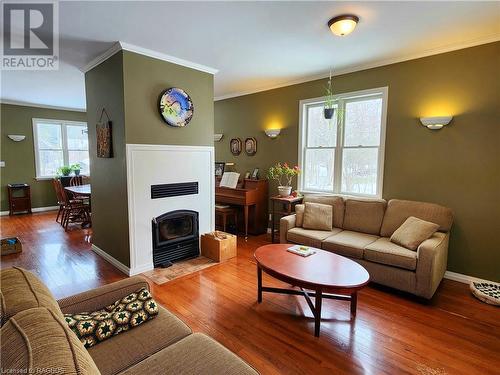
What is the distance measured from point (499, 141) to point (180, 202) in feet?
12.1

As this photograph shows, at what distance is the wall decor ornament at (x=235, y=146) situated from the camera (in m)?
5.41

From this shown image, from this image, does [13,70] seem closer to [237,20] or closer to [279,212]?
[237,20]

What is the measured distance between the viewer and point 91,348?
1.32 metres

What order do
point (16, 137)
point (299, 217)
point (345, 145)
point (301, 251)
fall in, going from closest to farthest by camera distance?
point (301, 251)
point (299, 217)
point (345, 145)
point (16, 137)

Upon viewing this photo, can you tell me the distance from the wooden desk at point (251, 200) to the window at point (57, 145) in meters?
4.56

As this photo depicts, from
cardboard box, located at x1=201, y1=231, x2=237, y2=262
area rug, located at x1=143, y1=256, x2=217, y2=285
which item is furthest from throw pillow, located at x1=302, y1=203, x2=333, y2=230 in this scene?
area rug, located at x1=143, y1=256, x2=217, y2=285

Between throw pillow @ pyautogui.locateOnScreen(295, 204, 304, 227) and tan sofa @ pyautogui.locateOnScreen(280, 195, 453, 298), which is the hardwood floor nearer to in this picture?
tan sofa @ pyautogui.locateOnScreen(280, 195, 453, 298)

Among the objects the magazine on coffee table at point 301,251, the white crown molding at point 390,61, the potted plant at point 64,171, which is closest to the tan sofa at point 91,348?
the magazine on coffee table at point 301,251

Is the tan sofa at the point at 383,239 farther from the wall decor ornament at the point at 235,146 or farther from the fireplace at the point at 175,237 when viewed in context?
the wall decor ornament at the point at 235,146

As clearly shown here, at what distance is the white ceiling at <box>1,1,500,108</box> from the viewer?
2.25m

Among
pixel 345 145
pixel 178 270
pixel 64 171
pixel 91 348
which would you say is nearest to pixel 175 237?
pixel 178 270

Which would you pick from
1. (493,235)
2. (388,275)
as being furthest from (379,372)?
(493,235)

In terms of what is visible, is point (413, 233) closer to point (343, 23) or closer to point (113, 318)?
point (343, 23)

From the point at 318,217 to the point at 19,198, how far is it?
22.7ft
